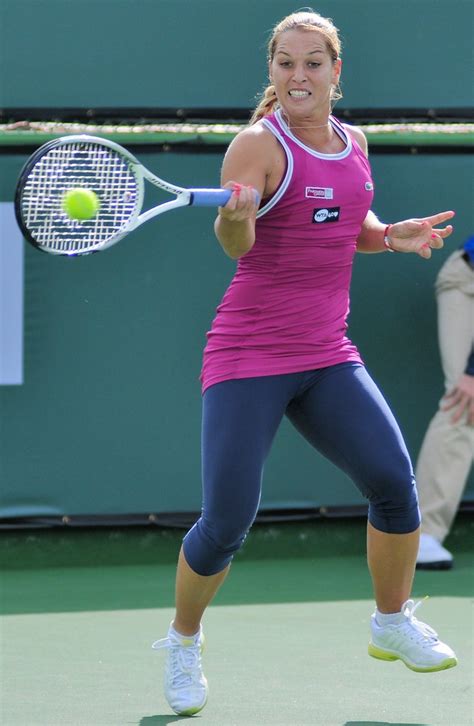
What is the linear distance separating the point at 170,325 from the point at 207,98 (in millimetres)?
1042

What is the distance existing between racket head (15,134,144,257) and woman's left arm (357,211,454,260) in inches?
26.3

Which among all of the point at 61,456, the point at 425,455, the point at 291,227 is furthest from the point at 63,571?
the point at 291,227

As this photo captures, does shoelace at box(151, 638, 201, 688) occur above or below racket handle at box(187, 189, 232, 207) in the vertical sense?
below

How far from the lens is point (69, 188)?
3.55 metres

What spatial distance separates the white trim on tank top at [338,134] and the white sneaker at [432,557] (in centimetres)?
232

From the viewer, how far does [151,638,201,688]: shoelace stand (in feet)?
12.1

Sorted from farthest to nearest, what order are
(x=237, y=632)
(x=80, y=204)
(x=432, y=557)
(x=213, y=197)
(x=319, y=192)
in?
(x=432, y=557) → (x=237, y=632) → (x=319, y=192) → (x=80, y=204) → (x=213, y=197)

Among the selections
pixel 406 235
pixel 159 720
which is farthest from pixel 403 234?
pixel 159 720

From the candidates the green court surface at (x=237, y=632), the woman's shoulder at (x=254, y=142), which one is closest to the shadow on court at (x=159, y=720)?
the green court surface at (x=237, y=632)

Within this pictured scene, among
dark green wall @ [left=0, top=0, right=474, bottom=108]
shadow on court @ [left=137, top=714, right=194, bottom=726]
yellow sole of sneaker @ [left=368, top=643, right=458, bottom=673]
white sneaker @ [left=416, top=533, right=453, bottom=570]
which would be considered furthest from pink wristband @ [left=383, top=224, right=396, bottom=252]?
dark green wall @ [left=0, top=0, right=474, bottom=108]

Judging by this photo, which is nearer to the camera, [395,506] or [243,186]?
[243,186]

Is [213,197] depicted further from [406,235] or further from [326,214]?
[406,235]

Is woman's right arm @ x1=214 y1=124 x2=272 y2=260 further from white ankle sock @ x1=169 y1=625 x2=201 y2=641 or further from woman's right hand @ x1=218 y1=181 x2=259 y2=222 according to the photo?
white ankle sock @ x1=169 y1=625 x2=201 y2=641

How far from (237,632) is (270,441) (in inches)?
49.5
